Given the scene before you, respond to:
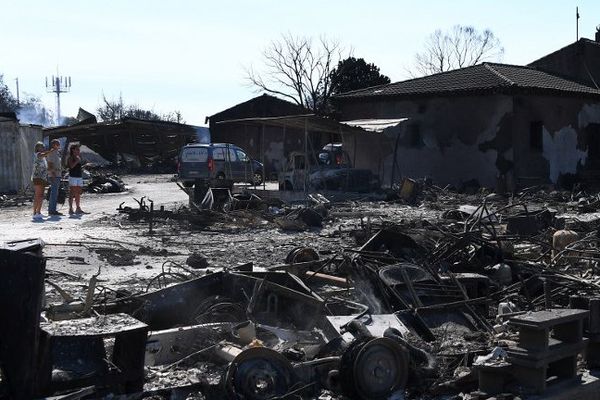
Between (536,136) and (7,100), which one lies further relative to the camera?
(7,100)

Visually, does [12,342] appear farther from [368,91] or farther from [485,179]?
[368,91]

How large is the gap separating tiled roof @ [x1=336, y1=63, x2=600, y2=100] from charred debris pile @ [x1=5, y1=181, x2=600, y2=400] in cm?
1978

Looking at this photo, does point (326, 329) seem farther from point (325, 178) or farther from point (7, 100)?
point (7, 100)

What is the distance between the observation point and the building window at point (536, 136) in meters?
28.6

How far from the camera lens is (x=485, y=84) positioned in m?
28.3


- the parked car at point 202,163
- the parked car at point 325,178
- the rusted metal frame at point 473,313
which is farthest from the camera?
the parked car at point 202,163

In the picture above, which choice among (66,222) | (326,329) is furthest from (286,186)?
(326,329)

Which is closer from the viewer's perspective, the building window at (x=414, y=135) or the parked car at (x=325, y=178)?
the parked car at (x=325, y=178)

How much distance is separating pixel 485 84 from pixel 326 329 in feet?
79.1

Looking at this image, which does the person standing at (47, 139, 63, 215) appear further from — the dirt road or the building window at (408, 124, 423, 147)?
the building window at (408, 124, 423, 147)

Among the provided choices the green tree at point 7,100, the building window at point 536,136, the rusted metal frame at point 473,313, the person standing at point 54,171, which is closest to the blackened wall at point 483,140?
the building window at point 536,136

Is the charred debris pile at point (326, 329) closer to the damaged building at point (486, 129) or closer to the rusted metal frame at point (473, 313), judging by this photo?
the rusted metal frame at point (473, 313)

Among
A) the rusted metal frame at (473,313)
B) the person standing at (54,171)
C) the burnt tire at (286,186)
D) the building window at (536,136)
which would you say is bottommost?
the rusted metal frame at (473,313)

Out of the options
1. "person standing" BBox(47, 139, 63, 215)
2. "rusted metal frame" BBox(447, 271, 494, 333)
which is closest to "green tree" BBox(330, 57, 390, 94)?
"person standing" BBox(47, 139, 63, 215)
